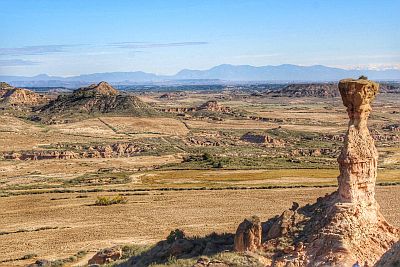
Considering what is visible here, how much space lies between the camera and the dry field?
37.5 metres

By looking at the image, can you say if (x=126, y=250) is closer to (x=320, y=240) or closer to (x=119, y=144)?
(x=320, y=240)

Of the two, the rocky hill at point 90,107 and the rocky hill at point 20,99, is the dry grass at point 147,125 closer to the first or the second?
the rocky hill at point 90,107

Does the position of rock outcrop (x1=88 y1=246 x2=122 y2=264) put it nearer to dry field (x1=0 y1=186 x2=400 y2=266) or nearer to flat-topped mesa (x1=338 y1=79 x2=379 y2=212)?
dry field (x1=0 y1=186 x2=400 y2=266)

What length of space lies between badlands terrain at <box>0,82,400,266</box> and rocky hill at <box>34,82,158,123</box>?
41 centimetres

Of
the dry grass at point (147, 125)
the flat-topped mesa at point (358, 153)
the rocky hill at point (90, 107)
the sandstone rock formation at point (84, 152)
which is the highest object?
the flat-topped mesa at point (358, 153)

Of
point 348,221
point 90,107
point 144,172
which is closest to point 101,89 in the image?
point 90,107

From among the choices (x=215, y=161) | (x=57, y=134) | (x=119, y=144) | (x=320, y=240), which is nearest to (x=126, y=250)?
(x=320, y=240)

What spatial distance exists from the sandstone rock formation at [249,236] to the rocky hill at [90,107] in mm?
113113

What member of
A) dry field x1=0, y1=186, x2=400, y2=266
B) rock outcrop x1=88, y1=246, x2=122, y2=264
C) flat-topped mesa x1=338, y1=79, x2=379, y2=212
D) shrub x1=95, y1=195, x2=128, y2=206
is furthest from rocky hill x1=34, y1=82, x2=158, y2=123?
flat-topped mesa x1=338, y1=79, x2=379, y2=212

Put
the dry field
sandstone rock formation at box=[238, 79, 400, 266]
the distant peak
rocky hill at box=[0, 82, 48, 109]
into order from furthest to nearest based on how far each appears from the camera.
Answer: rocky hill at box=[0, 82, 48, 109] → the distant peak → the dry field → sandstone rock formation at box=[238, 79, 400, 266]

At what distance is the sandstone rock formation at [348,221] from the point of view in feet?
61.9

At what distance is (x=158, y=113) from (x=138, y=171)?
67.9 meters

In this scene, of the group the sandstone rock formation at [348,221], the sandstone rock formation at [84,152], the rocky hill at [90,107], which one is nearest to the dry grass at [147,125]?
the rocky hill at [90,107]

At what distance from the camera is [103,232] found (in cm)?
4028
